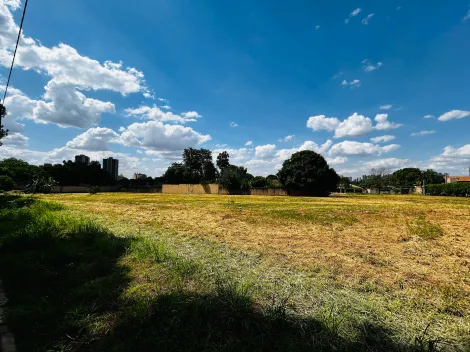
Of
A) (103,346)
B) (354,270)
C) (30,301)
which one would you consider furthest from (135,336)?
(354,270)

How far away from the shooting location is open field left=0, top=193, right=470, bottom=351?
8.06 feet

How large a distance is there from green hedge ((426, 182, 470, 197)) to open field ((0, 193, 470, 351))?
45.3 m

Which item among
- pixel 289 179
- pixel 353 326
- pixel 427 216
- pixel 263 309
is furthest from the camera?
pixel 289 179

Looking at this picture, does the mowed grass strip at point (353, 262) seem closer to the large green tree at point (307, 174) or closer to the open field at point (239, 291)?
the open field at point (239, 291)

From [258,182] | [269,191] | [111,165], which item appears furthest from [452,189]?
[111,165]

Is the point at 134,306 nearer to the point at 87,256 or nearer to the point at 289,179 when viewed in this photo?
the point at 87,256

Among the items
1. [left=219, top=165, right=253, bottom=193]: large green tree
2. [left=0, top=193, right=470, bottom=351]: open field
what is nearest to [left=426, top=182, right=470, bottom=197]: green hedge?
[left=219, top=165, right=253, bottom=193]: large green tree

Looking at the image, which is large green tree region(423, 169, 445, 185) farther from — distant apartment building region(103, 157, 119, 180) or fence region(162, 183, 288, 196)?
distant apartment building region(103, 157, 119, 180)

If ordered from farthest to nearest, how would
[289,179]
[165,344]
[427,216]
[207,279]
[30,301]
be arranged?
[289,179], [427,216], [207,279], [30,301], [165,344]

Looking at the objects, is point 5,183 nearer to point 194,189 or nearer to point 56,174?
point 56,174

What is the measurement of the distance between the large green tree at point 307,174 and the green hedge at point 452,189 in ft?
67.9

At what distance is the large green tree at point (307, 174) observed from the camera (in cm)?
3722

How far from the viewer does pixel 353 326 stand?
2631 millimetres

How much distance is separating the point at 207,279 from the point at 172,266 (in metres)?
0.82
